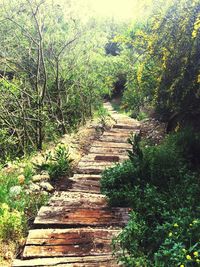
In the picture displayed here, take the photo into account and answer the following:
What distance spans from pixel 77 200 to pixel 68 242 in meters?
0.94

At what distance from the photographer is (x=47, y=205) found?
414 cm

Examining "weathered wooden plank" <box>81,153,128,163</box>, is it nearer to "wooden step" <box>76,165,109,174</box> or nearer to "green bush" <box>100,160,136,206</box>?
"wooden step" <box>76,165,109,174</box>

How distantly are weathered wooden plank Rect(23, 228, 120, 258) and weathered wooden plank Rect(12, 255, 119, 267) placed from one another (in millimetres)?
59

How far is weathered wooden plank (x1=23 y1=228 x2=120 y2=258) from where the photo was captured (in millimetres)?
3164

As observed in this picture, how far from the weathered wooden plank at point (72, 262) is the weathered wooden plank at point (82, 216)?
588mm

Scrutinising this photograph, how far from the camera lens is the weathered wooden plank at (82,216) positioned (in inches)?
144

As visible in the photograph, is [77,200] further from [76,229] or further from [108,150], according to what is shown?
[108,150]

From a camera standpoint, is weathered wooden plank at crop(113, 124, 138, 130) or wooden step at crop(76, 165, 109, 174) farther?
weathered wooden plank at crop(113, 124, 138, 130)

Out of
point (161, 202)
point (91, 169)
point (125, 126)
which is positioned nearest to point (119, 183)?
point (161, 202)

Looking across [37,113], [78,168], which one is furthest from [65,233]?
[37,113]

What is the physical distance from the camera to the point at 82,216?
12.5 feet

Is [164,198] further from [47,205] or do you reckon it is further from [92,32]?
[92,32]

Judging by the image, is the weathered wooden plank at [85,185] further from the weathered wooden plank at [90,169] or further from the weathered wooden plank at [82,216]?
the weathered wooden plank at [82,216]

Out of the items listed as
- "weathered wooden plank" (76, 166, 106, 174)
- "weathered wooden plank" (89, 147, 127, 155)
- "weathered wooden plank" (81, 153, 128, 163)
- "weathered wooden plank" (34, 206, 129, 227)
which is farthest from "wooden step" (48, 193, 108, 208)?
"weathered wooden plank" (89, 147, 127, 155)
